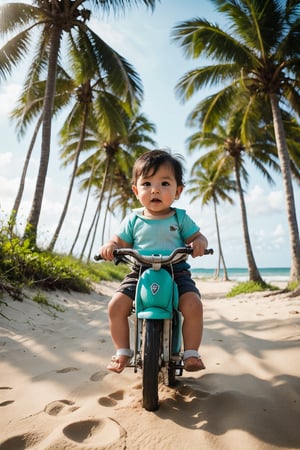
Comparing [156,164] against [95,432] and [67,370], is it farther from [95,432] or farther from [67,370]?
[67,370]

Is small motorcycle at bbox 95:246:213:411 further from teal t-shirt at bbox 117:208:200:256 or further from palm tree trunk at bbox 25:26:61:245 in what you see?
A: palm tree trunk at bbox 25:26:61:245

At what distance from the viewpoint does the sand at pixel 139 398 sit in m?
1.50

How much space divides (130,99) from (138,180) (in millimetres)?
9080

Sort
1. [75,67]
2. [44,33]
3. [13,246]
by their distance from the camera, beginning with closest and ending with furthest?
[13,246], [44,33], [75,67]

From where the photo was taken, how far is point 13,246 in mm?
4922

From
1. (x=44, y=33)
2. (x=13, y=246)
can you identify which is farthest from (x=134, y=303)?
(x=44, y=33)

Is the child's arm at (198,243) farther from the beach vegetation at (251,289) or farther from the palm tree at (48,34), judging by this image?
the beach vegetation at (251,289)

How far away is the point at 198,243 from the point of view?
2.00 meters

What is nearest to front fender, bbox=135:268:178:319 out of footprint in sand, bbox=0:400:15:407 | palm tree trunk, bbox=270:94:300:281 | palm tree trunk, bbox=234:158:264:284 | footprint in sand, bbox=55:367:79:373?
footprint in sand, bbox=0:400:15:407

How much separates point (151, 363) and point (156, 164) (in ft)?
4.19

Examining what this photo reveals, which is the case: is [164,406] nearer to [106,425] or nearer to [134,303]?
[106,425]

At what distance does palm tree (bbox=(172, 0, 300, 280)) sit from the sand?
717 centimetres

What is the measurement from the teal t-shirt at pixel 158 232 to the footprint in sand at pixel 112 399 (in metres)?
0.96

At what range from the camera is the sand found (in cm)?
150
